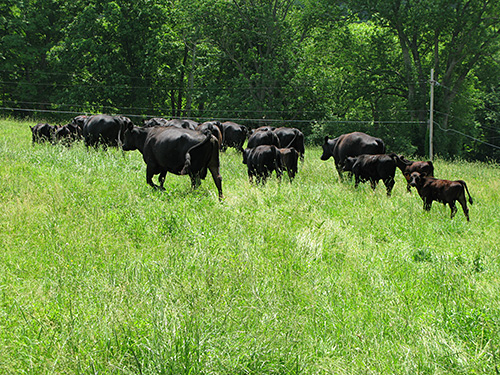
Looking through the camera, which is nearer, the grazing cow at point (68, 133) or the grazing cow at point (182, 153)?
the grazing cow at point (182, 153)

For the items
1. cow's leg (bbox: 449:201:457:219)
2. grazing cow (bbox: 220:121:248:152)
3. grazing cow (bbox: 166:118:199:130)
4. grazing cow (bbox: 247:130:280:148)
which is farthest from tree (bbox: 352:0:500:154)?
cow's leg (bbox: 449:201:457:219)

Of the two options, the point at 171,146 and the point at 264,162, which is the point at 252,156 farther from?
the point at 171,146

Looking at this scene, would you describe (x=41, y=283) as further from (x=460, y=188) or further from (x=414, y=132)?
(x=414, y=132)

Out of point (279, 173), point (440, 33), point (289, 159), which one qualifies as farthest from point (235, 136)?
point (440, 33)

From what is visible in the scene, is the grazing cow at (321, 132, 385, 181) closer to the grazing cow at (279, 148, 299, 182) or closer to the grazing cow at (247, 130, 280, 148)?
the grazing cow at (279, 148, 299, 182)

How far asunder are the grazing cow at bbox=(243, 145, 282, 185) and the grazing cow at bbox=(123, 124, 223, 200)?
198 cm

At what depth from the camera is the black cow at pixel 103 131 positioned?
54.1ft

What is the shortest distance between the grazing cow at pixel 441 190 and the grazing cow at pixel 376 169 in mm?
1607

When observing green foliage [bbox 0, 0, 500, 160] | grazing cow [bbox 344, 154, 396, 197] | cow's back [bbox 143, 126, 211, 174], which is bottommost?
grazing cow [bbox 344, 154, 396, 197]

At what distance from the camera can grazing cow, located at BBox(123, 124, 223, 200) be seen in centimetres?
952

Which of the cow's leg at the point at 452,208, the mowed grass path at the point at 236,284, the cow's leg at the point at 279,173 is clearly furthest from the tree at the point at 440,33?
the mowed grass path at the point at 236,284

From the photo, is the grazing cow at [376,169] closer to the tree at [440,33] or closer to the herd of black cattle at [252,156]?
the herd of black cattle at [252,156]

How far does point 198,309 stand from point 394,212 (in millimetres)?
6183

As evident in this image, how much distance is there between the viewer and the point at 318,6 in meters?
34.8
